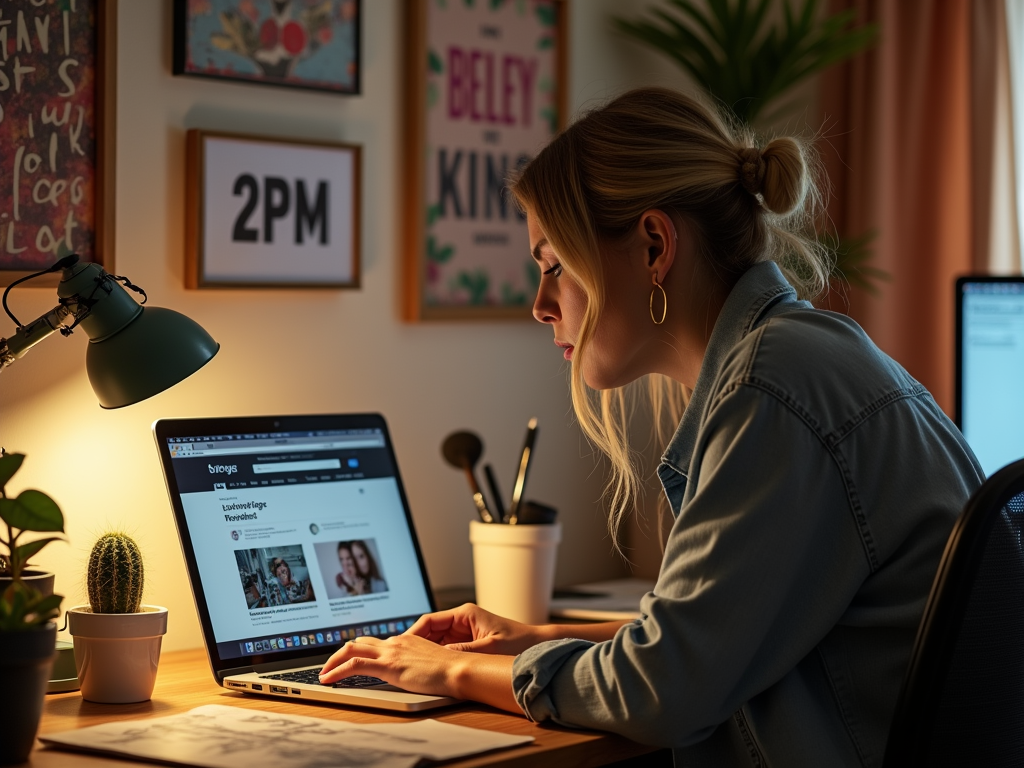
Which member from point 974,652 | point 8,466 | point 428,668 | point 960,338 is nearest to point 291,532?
point 428,668

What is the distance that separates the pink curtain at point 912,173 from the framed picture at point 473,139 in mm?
608

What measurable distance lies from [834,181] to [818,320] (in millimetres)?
1244

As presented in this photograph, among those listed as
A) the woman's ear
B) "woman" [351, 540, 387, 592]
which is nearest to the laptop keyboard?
"woman" [351, 540, 387, 592]

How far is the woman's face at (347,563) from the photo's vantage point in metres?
1.60

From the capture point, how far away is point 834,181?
2406mm

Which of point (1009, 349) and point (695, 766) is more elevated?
point (1009, 349)

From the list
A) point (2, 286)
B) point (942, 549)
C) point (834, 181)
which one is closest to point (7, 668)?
point (2, 286)

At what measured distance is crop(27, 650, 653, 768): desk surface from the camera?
111 centimetres

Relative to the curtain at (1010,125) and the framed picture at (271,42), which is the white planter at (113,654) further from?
the curtain at (1010,125)

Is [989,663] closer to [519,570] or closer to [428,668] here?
[428,668]

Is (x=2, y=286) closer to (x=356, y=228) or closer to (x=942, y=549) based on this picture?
(x=356, y=228)

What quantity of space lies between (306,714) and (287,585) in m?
0.29

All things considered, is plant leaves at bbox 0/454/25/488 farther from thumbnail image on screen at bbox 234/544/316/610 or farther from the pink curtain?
the pink curtain

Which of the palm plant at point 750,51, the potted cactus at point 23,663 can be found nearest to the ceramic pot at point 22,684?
the potted cactus at point 23,663
